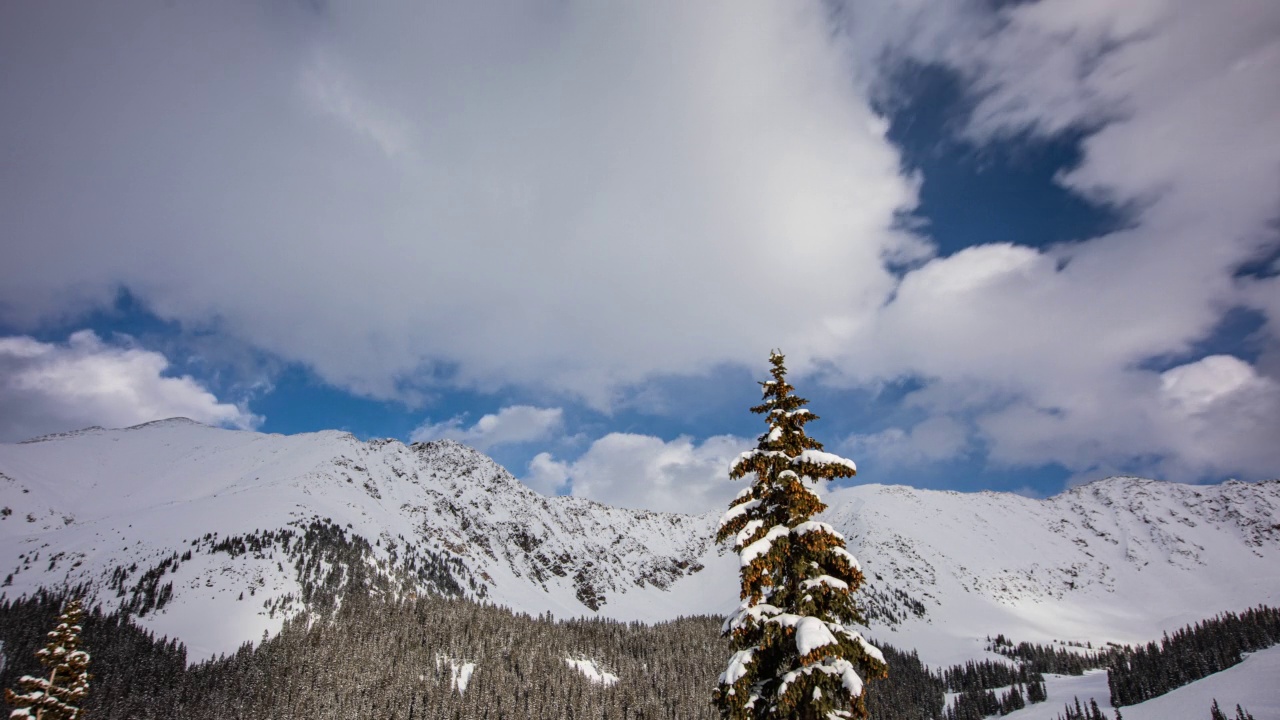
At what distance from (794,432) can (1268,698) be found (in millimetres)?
176987

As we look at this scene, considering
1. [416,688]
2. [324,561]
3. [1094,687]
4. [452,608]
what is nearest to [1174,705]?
[1094,687]

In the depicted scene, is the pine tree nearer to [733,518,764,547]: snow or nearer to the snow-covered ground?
[733,518,764,547]: snow

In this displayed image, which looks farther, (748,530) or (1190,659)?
(1190,659)

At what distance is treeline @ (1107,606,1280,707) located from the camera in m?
147

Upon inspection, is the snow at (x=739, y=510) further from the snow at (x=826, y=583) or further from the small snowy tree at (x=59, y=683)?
the small snowy tree at (x=59, y=683)

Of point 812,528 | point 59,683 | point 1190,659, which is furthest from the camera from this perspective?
point 1190,659

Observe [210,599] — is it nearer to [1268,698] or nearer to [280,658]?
[280,658]

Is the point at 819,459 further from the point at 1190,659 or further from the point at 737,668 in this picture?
the point at 1190,659

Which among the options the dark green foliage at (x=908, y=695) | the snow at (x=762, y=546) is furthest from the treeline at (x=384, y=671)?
the snow at (x=762, y=546)

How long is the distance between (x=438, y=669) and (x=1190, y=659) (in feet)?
634

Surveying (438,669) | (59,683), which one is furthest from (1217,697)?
(59,683)

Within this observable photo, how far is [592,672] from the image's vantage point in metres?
144

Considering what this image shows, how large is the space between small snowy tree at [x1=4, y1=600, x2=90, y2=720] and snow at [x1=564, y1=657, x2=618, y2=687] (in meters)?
122

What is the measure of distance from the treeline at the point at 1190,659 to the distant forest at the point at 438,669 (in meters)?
0.47
